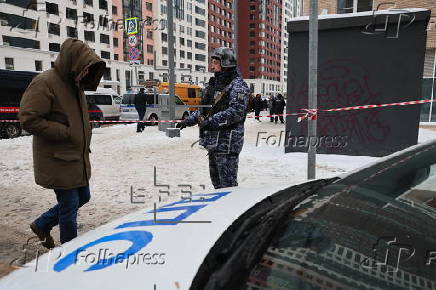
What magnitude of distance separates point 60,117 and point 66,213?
799 millimetres

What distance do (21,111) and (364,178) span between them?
237cm

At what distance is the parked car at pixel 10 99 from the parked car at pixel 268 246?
41.5ft

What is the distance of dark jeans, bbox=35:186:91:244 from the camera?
2.77 meters

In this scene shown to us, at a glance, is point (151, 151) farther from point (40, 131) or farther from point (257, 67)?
point (257, 67)

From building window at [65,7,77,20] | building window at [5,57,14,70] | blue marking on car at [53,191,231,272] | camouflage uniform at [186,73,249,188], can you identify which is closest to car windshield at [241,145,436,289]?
blue marking on car at [53,191,231,272]

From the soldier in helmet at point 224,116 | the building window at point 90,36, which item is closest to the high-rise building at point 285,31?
the building window at point 90,36

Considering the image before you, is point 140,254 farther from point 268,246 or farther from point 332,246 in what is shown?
point 332,246

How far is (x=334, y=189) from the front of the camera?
5.79ft

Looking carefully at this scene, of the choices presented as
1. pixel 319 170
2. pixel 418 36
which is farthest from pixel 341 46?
pixel 319 170

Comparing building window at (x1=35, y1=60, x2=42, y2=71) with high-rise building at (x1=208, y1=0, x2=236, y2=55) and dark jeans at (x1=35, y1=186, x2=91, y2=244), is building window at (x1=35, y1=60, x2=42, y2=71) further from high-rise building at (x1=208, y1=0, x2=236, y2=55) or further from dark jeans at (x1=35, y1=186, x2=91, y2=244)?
high-rise building at (x1=208, y1=0, x2=236, y2=55)

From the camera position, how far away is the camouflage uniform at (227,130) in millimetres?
3434

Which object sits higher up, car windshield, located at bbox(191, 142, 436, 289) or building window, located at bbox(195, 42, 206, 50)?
building window, located at bbox(195, 42, 206, 50)

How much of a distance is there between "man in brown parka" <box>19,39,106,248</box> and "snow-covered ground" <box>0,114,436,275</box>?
2.57 ft

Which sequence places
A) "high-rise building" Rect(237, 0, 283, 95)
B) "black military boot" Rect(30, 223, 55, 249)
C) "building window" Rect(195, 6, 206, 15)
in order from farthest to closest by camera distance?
"high-rise building" Rect(237, 0, 283, 95) → "building window" Rect(195, 6, 206, 15) → "black military boot" Rect(30, 223, 55, 249)
